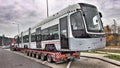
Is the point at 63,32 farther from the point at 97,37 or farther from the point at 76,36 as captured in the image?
the point at 97,37

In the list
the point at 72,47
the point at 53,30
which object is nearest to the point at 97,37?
the point at 72,47

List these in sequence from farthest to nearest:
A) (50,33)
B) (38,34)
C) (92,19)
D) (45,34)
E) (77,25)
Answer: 1. (38,34)
2. (45,34)
3. (50,33)
4. (92,19)
5. (77,25)

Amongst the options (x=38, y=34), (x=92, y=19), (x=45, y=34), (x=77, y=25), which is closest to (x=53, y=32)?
(x=45, y=34)

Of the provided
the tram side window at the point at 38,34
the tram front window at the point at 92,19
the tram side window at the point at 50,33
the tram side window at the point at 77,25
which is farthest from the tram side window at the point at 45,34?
the tram front window at the point at 92,19

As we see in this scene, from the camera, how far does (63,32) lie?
1394cm

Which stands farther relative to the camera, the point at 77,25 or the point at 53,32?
the point at 53,32

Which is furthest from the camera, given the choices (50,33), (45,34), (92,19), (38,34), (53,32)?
(38,34)

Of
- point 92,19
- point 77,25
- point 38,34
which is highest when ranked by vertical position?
point 92,19

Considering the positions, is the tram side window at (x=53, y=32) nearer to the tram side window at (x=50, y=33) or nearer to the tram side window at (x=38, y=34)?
the tram side window at (x=50, y=33)

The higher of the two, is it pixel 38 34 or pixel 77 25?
pixel 77 25

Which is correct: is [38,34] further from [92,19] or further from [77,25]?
[92,19]

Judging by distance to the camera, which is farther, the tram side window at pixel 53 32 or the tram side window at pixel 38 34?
the tram side window at pixel 38 34

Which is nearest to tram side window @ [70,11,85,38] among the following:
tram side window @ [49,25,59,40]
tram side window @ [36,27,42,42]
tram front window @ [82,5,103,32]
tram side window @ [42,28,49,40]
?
tram front window @ [82,5,103,32]

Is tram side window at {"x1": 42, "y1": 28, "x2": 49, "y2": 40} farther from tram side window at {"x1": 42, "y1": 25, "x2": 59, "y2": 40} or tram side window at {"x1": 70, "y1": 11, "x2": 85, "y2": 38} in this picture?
tram side window at {"x1": 70, "y1": 11, "x2": 85, "y2": 38}
